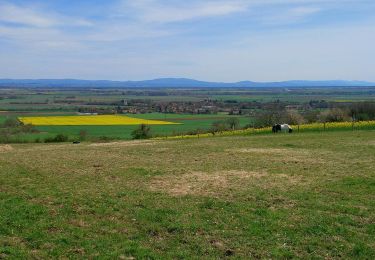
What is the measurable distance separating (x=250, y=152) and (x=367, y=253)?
54.1 ft

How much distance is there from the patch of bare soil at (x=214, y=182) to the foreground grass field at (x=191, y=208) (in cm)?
4

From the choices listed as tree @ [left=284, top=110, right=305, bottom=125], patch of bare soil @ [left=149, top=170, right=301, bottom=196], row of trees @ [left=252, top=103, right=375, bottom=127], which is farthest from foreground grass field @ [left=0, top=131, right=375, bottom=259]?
row of trees @ [left=252, top=103, right=375, bottom=127]

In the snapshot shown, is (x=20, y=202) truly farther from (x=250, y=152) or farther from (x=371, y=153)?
(x=371, y=153)

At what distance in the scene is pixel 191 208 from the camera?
13.2 meters

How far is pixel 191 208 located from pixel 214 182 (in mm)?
3849

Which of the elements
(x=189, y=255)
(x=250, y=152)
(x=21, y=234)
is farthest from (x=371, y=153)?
(x=21, y=234)

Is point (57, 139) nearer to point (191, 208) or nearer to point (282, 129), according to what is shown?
point (282, 129)

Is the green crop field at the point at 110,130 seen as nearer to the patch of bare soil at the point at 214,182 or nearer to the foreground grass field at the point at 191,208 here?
the foreground grass field at the point at 191,208

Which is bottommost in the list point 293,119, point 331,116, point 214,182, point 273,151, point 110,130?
point 110,130

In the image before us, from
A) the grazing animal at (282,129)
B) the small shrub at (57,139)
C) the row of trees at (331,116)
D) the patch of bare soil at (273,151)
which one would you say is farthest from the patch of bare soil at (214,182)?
the row of trees at (331,116)

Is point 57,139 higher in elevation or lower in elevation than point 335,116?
lower

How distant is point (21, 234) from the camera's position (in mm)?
10906

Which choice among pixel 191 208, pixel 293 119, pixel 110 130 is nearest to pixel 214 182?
pixel 191 208

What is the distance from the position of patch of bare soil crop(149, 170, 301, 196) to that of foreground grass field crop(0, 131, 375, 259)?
4cm
